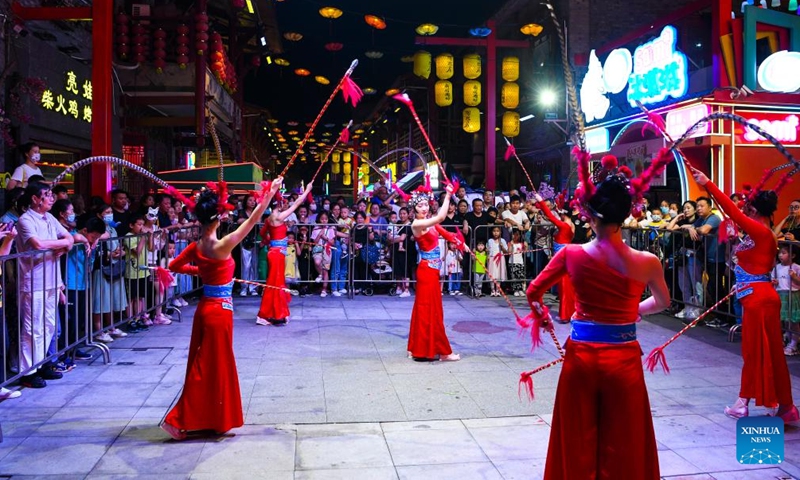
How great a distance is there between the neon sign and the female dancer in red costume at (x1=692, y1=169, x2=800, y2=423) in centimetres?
906

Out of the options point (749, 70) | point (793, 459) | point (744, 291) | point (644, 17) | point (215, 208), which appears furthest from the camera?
point (644, 17)

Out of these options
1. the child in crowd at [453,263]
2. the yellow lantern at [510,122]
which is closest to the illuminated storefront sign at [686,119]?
the child in crowd at [453,263]

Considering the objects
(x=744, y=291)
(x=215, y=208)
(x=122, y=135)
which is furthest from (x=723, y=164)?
(x=122, y=135)

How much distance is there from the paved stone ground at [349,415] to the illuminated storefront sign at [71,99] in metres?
4.74

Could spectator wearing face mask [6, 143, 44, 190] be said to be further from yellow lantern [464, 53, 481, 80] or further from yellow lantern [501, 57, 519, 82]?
yellow lantern [501, 57, 519, 82]

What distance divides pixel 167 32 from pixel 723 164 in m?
11.7

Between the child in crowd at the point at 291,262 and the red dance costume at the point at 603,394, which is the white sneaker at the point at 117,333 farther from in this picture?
the red dance costume at the point at 603,394

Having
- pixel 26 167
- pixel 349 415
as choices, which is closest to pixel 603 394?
pixel 349 415

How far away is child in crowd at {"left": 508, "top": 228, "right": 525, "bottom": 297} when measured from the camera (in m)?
12.0

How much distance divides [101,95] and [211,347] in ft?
22.2

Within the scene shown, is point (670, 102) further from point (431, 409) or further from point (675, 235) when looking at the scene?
point (431, 409)

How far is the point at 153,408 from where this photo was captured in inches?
212

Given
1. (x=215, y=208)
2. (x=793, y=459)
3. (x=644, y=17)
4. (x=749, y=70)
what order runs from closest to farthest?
1. (x=793, y=459)
2. (x=215, y=208)
3. (x=749, y=70)
4. (x=644, y=17)

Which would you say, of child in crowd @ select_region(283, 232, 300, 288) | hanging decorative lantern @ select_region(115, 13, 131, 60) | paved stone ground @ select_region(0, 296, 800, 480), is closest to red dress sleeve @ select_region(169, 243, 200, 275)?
paved stone ground @ select_region(0, 296, 800, 480)
